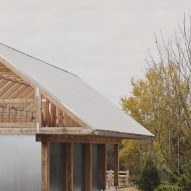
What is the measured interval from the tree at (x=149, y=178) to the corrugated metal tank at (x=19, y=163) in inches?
423

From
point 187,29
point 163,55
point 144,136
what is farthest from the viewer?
point 144,136

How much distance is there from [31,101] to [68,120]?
132 centimetres

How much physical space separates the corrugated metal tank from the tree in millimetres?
10756

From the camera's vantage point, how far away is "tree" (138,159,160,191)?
26078 mm

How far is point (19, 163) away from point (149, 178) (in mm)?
10977

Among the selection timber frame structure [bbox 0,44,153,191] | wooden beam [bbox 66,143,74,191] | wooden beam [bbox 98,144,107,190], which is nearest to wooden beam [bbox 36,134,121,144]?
timber frame structure [bbox 0,44,153,191]

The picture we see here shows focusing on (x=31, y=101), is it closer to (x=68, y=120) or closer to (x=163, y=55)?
(x=68, y=120)

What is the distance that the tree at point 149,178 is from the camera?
26.1m

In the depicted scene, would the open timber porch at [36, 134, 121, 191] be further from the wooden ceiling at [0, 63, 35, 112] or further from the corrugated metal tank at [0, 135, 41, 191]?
the wooden ceiling at [0, 63, 35, 112]

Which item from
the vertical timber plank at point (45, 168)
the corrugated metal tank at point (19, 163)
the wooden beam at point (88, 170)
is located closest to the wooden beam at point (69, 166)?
the wooden beam at point (88, 170)

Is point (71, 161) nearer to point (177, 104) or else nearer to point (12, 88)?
point (12, 88)

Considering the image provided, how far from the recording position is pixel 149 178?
26156mm

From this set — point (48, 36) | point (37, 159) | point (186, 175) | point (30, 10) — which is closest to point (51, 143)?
point (37, 159)

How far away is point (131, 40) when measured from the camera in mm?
34531
